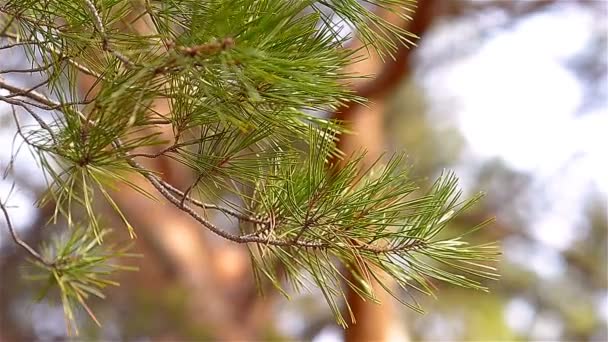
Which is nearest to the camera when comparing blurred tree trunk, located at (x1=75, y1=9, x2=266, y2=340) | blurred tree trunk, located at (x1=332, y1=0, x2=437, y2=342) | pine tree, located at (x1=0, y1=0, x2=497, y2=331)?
pine tree, located at (x1=0, y1=0, x2=497, y2=331)

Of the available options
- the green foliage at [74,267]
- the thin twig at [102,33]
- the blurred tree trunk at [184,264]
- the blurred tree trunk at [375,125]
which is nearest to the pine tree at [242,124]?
the thin twig at [102,33]

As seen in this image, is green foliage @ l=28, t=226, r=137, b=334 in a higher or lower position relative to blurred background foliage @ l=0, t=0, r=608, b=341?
lower

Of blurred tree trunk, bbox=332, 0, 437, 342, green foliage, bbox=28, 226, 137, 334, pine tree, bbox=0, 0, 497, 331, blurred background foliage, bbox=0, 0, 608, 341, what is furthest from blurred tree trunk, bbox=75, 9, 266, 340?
pine tree, bbox=0, 0, 497, 331

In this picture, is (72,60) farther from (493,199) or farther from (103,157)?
(493,199)

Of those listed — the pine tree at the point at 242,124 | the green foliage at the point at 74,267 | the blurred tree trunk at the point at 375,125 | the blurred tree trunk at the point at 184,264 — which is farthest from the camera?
the blurred tree trunk at the point at 184,264

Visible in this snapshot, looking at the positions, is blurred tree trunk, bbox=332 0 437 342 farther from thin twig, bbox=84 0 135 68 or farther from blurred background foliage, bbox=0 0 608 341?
thin twig, bbox=84 0 135 68

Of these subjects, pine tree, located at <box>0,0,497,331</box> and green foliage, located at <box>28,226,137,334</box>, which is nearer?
pine tree, located at <box>0,0,497,331</box>

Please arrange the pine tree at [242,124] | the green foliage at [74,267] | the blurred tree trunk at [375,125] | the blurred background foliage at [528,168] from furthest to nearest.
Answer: the blurred background foliage at [528,168] < the blurred tree trunk at [375,125] < the green foliage at [74,267] < the pine tree at [242,124]

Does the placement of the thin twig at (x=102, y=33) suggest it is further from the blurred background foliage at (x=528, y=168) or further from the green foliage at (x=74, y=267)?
the blurred background foliage at (x=528, y=168)

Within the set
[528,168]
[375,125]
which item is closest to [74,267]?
[375,125]
